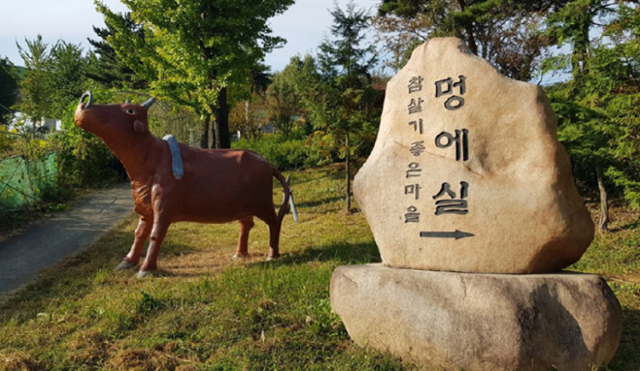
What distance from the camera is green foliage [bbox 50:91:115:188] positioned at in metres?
12.8

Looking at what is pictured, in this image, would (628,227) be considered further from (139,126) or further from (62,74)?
(62,74)

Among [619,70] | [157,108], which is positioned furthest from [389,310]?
[157,108]

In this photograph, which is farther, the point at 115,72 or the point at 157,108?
the point at 115,72

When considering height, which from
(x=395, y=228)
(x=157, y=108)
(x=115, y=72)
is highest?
(x=115, y=72)

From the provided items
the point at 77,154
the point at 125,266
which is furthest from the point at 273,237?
the point at 77,154

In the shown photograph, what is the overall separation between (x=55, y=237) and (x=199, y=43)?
5762 mm

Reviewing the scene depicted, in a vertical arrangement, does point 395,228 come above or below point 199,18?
below

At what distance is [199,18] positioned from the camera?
11211mm

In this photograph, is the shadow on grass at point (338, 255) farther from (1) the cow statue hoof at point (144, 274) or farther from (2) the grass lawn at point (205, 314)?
(1) the cow statue hoof at point (144, 274)

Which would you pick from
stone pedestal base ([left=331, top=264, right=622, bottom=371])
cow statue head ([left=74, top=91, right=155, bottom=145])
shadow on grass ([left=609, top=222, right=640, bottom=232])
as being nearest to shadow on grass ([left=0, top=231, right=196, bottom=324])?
cow statue head ([left=74, top=91, right=155, bottom=145])

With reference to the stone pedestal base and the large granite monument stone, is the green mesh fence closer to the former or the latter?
the large granite monument stone

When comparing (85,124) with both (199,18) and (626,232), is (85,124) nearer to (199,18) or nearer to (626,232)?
(199,18)

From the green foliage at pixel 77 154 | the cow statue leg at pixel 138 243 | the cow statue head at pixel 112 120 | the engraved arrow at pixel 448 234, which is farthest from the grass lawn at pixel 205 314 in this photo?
the green foliage at pixel 77 154

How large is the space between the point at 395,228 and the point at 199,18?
9.34 metres
